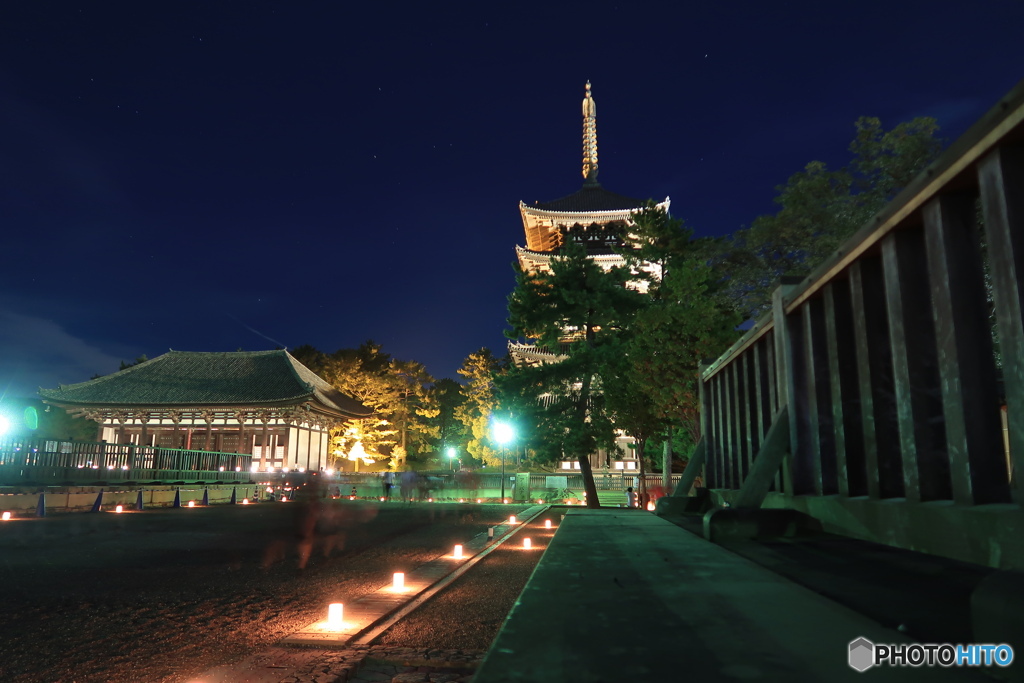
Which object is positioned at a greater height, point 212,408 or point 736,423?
point 212,408

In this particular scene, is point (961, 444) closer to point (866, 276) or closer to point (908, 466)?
point (908, 466)

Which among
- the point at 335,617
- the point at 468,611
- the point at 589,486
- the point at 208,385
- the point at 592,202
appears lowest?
the point at 589,486

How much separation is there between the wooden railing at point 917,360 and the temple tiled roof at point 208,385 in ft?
121

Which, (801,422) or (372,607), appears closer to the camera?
(801,422)

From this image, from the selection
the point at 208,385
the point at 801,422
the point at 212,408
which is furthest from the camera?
the point at 208,385

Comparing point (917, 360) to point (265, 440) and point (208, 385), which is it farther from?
point (208, 385)

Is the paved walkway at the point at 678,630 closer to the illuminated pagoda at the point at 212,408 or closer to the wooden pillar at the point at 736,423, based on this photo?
the wooden pillar at the point at 736,423

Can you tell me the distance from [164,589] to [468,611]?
3116 mm

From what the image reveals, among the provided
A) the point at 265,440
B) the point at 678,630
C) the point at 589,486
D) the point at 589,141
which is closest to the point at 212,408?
the point at 265,440

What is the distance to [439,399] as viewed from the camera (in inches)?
2506

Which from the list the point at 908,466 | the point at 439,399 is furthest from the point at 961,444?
the point at 439,399

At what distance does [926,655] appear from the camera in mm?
1414

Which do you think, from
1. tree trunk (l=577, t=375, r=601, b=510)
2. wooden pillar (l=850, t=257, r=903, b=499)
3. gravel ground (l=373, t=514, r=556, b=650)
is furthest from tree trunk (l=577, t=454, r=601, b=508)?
wooden pillar (l=850, t=257, r=903, b=499)

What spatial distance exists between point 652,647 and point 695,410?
10.3 metres
